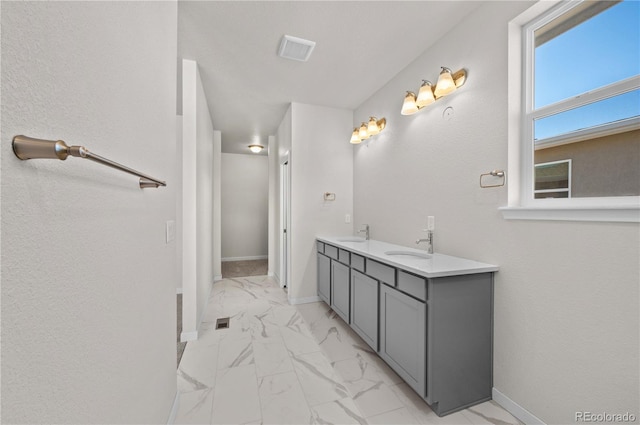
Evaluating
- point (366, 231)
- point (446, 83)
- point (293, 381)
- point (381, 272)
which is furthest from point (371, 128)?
point (293, 381)

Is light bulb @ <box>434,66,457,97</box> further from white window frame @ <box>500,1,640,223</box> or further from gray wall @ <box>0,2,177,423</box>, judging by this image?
gray wall @ <box>0,2,177,423</box>

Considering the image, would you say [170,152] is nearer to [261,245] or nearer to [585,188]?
[585,188]

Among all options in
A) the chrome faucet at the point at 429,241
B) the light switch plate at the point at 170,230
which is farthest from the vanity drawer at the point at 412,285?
the light switch plate at the point at 170,230

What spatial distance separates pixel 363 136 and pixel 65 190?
9.70ft

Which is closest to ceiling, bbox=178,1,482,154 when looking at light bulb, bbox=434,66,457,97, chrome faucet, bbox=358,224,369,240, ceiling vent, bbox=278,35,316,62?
ceiling vent, bbox=278,35,316,62

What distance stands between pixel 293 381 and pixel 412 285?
3.69 ft

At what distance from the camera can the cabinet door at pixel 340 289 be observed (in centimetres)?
263

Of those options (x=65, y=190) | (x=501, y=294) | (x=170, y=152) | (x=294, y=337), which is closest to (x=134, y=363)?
(x=65, y=190)

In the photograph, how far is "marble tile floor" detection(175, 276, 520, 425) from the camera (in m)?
1.56

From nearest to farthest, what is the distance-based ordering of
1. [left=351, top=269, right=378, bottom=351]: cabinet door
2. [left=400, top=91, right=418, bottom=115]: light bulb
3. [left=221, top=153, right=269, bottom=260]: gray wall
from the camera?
[left=351, top=269, right=378, bottom=351]: cabinet door, [left=400, top=91, right=418, bottom=115]: light bulb, [left=221, top=153, right=269, bottom=260]: gray wall

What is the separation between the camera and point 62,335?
53cm

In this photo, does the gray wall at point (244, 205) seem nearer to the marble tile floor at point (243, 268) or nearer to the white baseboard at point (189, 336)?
the marble tile floor at point (243, 268)

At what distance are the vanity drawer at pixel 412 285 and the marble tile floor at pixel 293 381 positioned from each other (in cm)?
72

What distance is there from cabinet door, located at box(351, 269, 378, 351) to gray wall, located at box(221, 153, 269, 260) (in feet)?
14.9
